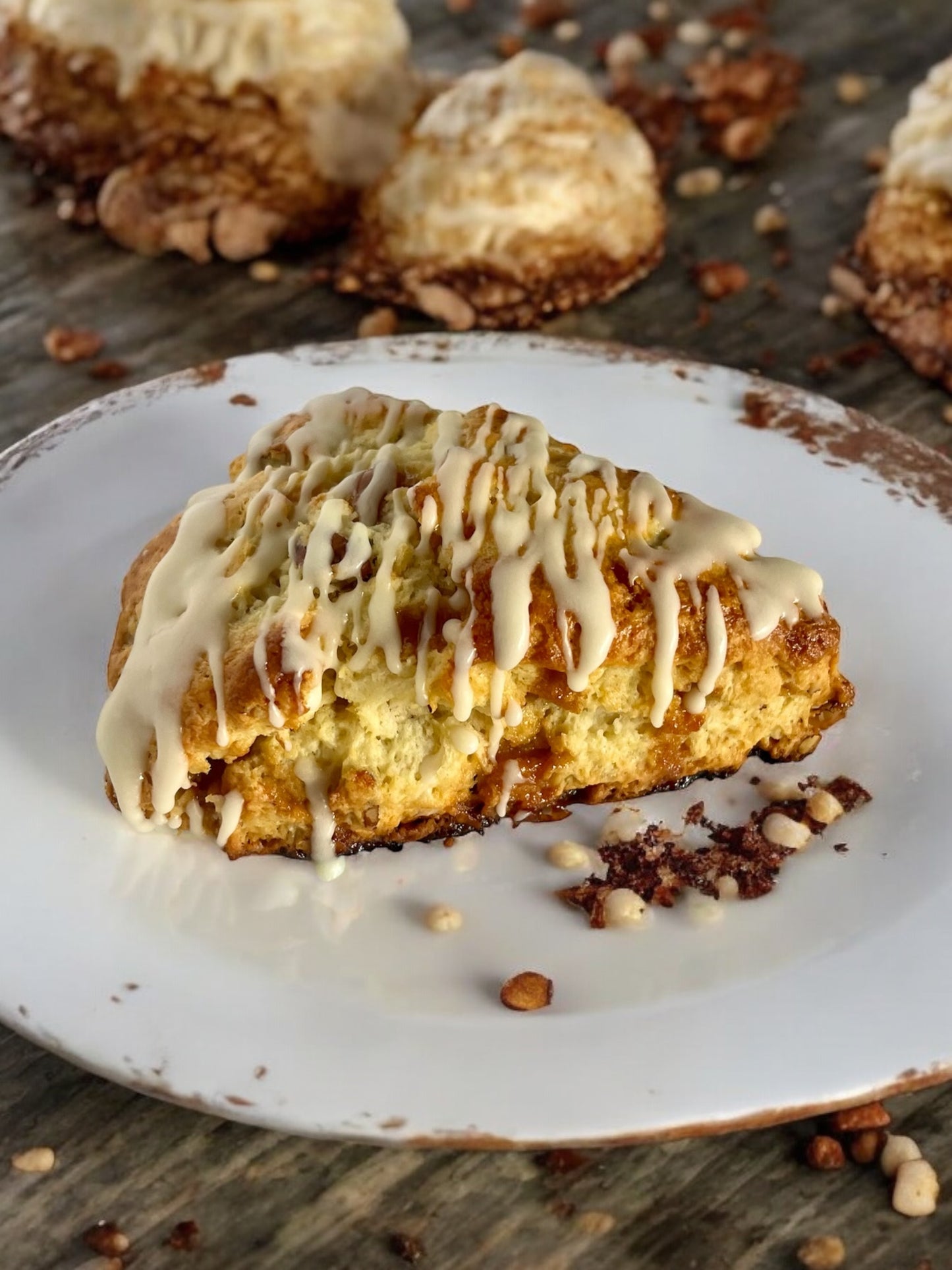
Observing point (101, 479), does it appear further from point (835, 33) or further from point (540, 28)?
point (835, 33)

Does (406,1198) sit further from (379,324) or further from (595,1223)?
(379,324)

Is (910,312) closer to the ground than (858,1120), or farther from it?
farther from it

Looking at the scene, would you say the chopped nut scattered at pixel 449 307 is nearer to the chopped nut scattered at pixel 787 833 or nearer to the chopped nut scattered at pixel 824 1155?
A: the chopped nut scattered at pixel 787 833

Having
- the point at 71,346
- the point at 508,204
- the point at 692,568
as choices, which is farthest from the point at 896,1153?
the point at 71,346

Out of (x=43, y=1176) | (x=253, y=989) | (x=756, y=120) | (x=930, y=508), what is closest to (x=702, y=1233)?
(x=253, y=989)

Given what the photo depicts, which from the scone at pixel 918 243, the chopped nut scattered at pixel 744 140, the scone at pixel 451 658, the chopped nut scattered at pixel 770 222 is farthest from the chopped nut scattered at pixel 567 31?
the scone at pixel 451 658
